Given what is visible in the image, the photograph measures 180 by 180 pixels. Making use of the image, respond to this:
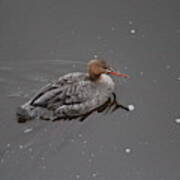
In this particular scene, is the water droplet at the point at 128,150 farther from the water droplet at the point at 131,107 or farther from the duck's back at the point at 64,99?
the duck's back at the point at 64,99

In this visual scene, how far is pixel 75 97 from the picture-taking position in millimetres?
5824

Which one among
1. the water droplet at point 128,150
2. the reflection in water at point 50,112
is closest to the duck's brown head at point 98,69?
the reflection in water at point 50,112

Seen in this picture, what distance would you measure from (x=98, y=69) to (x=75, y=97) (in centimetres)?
51

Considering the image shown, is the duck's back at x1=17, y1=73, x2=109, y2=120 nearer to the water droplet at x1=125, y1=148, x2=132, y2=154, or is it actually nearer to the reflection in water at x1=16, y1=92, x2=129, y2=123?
the reflection in water at x1=16, y1=92, x2=129, y2=123

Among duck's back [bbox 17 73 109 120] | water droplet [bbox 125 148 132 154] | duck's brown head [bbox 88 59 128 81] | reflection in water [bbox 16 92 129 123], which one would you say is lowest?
water droplet [bbox 125 148 132 154]

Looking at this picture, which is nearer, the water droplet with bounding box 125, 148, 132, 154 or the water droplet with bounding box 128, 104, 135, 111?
the water droplet with bounding box 125, 148, 132, 154

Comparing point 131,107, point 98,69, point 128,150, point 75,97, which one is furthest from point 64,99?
point 128,150

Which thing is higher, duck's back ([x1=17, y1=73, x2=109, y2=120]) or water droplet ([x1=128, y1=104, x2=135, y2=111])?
duck's back ([x1=17, y1=73, x2=109, y2=120])

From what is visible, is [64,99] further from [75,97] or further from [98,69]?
[98,69]

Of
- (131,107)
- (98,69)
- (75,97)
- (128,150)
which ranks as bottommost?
(128,150)

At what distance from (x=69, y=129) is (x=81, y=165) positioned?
0.58 meters

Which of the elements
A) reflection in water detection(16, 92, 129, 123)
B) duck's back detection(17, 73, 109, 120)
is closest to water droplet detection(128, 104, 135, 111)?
reflection in water detection(16, 92, 129, 123)

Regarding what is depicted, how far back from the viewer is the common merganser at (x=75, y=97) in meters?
5.69

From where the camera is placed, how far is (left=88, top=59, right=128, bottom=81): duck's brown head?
5.92 m
